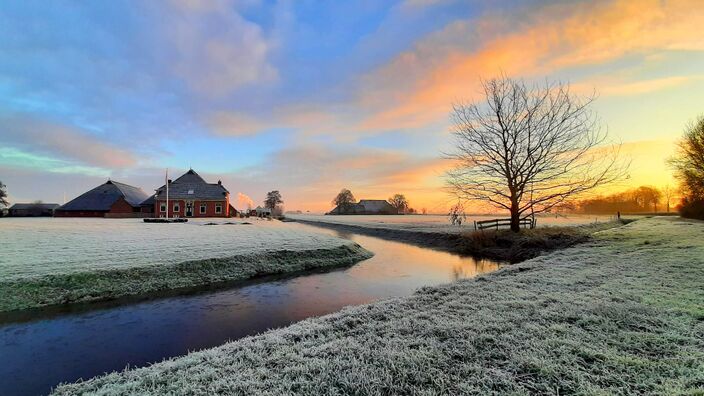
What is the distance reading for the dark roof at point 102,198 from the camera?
51875 mm

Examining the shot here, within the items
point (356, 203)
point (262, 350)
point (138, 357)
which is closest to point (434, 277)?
point (262, 350)

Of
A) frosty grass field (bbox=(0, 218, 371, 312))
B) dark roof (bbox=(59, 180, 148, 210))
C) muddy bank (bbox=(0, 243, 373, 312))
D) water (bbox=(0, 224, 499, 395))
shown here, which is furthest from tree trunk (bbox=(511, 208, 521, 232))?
dark roof (bbox=(59, 180, 148, 210))

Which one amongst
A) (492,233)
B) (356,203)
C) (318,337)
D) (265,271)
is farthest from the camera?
(356,203)

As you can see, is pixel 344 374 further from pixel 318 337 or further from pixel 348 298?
pixel 348 298

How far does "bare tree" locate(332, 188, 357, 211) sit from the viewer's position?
123812 millimetres

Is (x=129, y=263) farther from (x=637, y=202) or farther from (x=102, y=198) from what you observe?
(x=637, y=202)

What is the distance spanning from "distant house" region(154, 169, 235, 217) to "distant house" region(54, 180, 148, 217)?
484 cm

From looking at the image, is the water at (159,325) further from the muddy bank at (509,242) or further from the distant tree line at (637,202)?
the distant tree line at (637,202)

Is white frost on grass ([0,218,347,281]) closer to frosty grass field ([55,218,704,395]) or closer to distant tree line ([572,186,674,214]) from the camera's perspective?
frosty grass field ([55,218,704,395])

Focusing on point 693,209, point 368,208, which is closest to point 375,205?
point 368,208

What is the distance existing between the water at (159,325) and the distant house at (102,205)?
4972 centimetres

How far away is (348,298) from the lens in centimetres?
1151

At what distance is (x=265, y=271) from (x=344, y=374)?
12697 mm

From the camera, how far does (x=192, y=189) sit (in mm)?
52938
